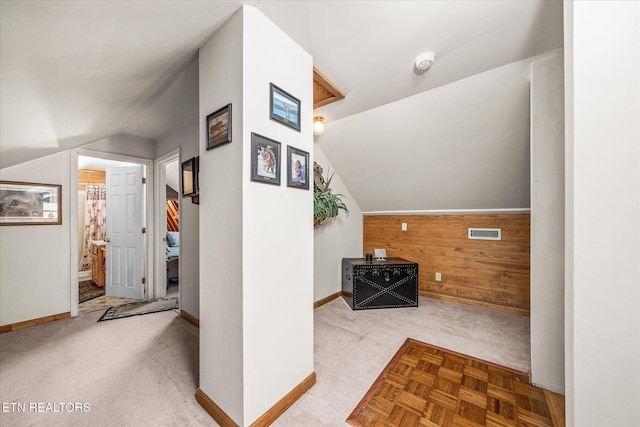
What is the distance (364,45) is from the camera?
177cm

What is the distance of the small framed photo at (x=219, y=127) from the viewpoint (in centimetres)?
131

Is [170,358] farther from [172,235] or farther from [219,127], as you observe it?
[172,235]

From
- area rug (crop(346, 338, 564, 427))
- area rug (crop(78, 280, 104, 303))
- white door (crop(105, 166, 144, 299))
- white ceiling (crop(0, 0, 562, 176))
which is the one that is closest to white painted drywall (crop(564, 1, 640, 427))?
area rug (crop(346, 338, 564, 427))

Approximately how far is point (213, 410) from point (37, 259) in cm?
295

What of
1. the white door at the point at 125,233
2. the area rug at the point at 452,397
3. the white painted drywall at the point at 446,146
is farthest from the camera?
the white door at the point at 125,233

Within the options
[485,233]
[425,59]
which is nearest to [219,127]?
[425,59]

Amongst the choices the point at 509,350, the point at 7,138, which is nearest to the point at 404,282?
the point at 509,350

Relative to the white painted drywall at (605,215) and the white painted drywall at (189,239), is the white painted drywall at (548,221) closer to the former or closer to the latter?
the white painted drywall at (605,215)

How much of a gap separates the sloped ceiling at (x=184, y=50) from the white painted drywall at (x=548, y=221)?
0.40 meters

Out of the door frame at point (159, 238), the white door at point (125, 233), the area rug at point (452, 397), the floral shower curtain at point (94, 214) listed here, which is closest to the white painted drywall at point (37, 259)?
the white door at point (125, 233)

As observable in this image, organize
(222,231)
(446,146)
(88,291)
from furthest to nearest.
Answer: (88,291)
(446,146)
(222,231)

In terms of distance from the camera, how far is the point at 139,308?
313 centimetres

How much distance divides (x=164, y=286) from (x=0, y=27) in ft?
11.5

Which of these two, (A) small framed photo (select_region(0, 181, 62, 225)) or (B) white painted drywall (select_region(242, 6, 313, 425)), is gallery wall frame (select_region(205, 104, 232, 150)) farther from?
(A) small framed photo (select_region(0, 181, 62, 225))
